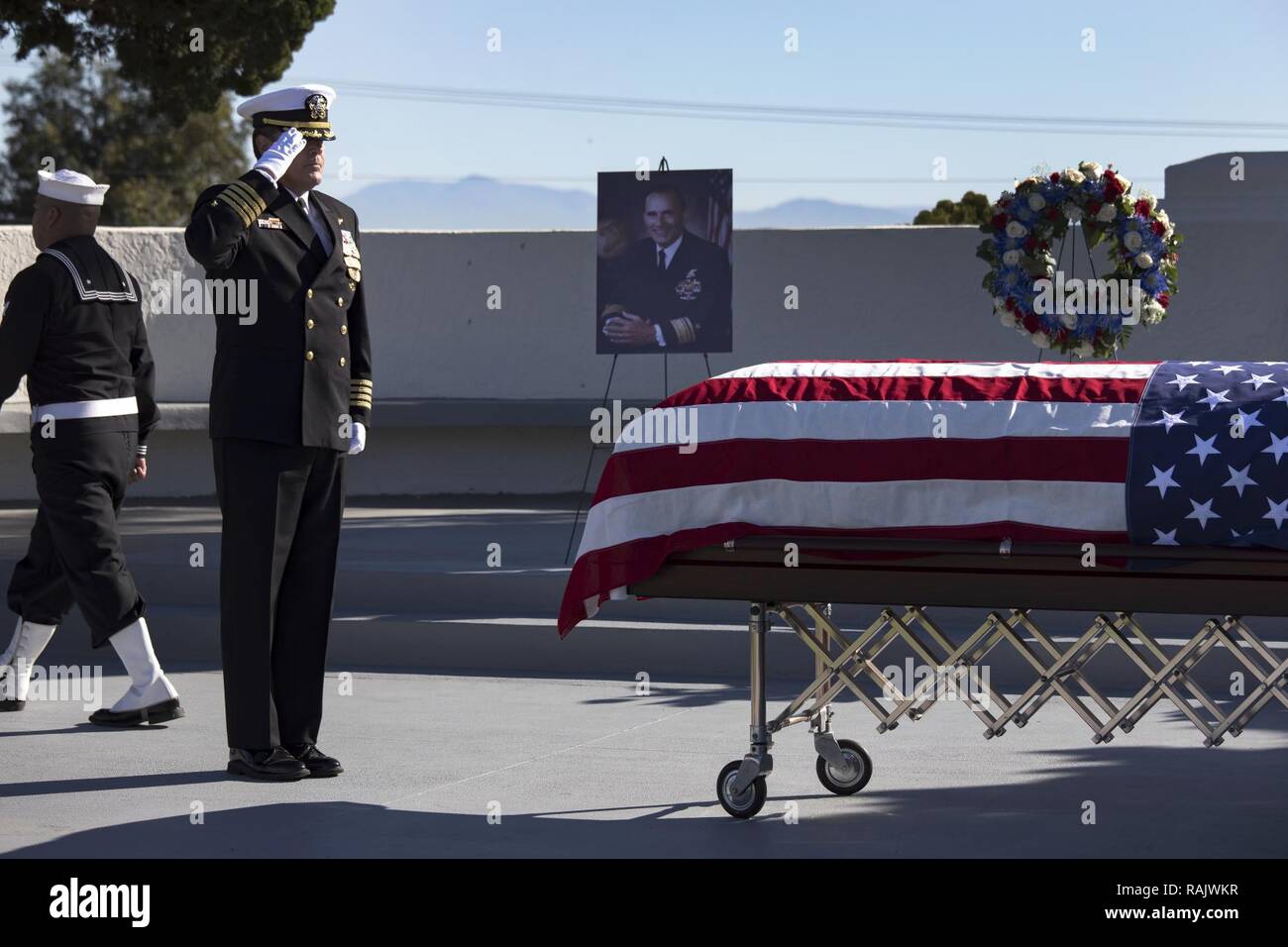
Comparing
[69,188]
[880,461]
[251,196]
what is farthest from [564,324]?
[880,461]

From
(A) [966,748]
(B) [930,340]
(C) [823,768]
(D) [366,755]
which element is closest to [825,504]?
(C) [823,768]

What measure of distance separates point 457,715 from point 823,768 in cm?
187

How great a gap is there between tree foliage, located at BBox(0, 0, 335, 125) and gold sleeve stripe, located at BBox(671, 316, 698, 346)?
26.1 ft

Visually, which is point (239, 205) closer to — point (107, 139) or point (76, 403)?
point (76, 403)

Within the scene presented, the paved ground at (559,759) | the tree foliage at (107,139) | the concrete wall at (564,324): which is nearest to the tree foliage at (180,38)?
the concrete wall at (564,324)

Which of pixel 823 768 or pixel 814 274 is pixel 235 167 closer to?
pixel 814 274

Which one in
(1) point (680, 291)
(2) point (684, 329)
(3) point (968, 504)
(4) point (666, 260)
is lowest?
(3) point (968, 504)

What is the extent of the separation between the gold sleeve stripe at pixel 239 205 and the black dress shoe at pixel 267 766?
1577 millimetres

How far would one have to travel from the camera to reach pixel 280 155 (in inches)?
215

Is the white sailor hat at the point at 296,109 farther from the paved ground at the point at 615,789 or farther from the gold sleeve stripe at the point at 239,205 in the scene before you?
the paved ground at the point at 615,789

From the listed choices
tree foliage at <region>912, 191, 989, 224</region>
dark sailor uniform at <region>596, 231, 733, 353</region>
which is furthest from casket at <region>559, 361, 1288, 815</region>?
tree foliage at <region>912, 191, 989, 224</region>

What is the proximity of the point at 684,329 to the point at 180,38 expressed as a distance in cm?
957

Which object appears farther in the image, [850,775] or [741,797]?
[850,775]

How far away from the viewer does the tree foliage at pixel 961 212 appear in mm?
18688
